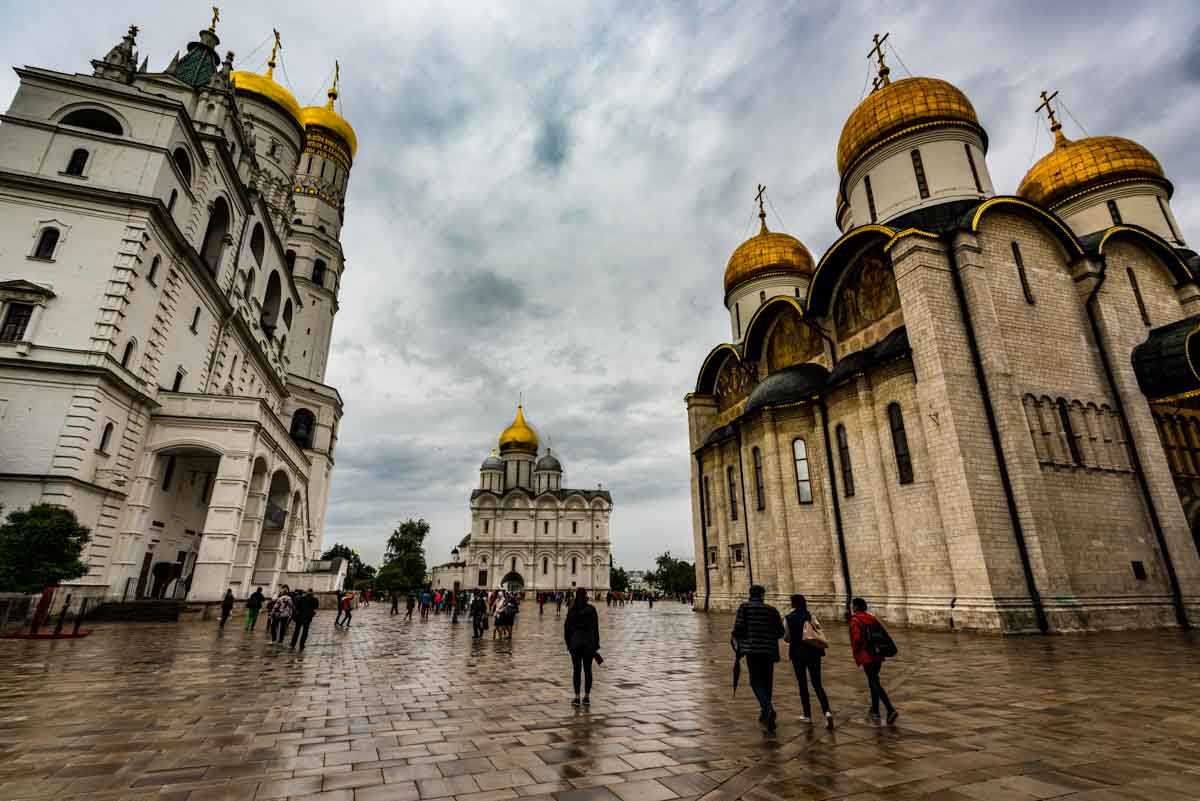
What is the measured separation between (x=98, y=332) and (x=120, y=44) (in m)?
15.8

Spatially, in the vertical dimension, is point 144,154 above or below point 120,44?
below

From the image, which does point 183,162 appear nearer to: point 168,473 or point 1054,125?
point 168,473

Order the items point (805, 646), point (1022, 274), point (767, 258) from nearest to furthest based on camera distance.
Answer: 1. point (805, 646)
2. point (1022, 274)
3. point (767, 258)

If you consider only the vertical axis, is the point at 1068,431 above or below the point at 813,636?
above

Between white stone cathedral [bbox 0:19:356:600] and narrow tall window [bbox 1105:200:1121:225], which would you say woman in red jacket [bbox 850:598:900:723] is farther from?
narrow tall window [bbox 1105:200:1121:225]

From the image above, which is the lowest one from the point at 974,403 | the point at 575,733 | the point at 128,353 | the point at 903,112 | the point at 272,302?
the point at 575,733

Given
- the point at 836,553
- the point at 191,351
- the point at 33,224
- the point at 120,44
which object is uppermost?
the point at 120,44

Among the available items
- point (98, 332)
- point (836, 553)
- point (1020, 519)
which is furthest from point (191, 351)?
point (1020, 519)

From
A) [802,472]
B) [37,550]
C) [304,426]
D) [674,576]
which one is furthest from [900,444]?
[674,576]

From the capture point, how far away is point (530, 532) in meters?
59.8

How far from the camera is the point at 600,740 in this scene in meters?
5.05

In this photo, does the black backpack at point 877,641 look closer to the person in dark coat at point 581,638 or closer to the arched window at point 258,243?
the person in dark coat at point 581,638

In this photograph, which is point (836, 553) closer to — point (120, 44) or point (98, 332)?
point (98, 332)

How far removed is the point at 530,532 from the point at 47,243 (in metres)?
47.4
